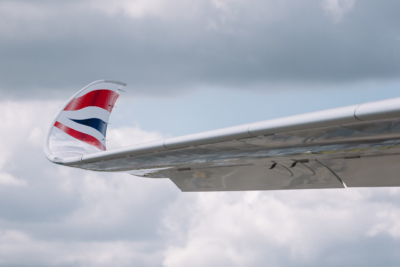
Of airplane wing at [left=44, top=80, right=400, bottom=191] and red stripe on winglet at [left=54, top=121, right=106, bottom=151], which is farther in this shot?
red stripe on winglet at [left=54, top=121, right=106, bottom=151]

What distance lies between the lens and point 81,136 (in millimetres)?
18203

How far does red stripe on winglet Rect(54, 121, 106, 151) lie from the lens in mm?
17844

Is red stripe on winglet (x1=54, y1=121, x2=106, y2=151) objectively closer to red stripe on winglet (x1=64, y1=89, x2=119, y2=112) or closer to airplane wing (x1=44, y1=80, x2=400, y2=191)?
red stripe on winglet (x1=64, y1=89, x2=119, y2=112)

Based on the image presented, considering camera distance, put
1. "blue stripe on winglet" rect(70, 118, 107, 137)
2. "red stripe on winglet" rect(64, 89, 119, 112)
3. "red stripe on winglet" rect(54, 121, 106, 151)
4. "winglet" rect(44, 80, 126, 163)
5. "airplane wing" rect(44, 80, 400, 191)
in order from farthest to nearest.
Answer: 1. "blue stripe on winglet" rect(70, 118, 107, 137)
2. "red stripe on winglet" rect(64, 89, 119, 112)
3. "red stripe on winglet" rect(54, 121, 106, 151)
4. "winglet" rect(44, 80, 126, 163)
5. "airplane wing" rect(44, 80, 400, 191)

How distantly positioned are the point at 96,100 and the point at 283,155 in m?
12.4

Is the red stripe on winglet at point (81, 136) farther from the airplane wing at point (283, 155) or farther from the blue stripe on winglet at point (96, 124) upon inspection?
the airplane wing at point (283, 155)

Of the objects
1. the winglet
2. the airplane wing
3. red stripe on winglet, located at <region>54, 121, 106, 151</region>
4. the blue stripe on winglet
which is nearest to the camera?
the airplane wing

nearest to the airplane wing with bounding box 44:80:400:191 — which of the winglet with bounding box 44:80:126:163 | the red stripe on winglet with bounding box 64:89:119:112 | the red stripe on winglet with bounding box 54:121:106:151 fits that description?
the winglet with bounding box 44:80:126:163

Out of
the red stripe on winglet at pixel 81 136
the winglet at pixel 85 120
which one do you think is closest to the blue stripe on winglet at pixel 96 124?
the winglet at pixel 85 120

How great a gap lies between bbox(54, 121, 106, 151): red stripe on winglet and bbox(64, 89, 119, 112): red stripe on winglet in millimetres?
854

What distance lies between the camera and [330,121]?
20.3 ft

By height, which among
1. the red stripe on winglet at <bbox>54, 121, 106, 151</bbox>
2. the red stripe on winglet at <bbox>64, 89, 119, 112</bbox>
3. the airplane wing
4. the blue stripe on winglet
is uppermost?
the red stripe on winglet at <bbox>64, 89, 119, 112</bbox>

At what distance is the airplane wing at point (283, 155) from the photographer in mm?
6418

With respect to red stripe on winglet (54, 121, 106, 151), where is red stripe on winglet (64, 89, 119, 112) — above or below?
above
